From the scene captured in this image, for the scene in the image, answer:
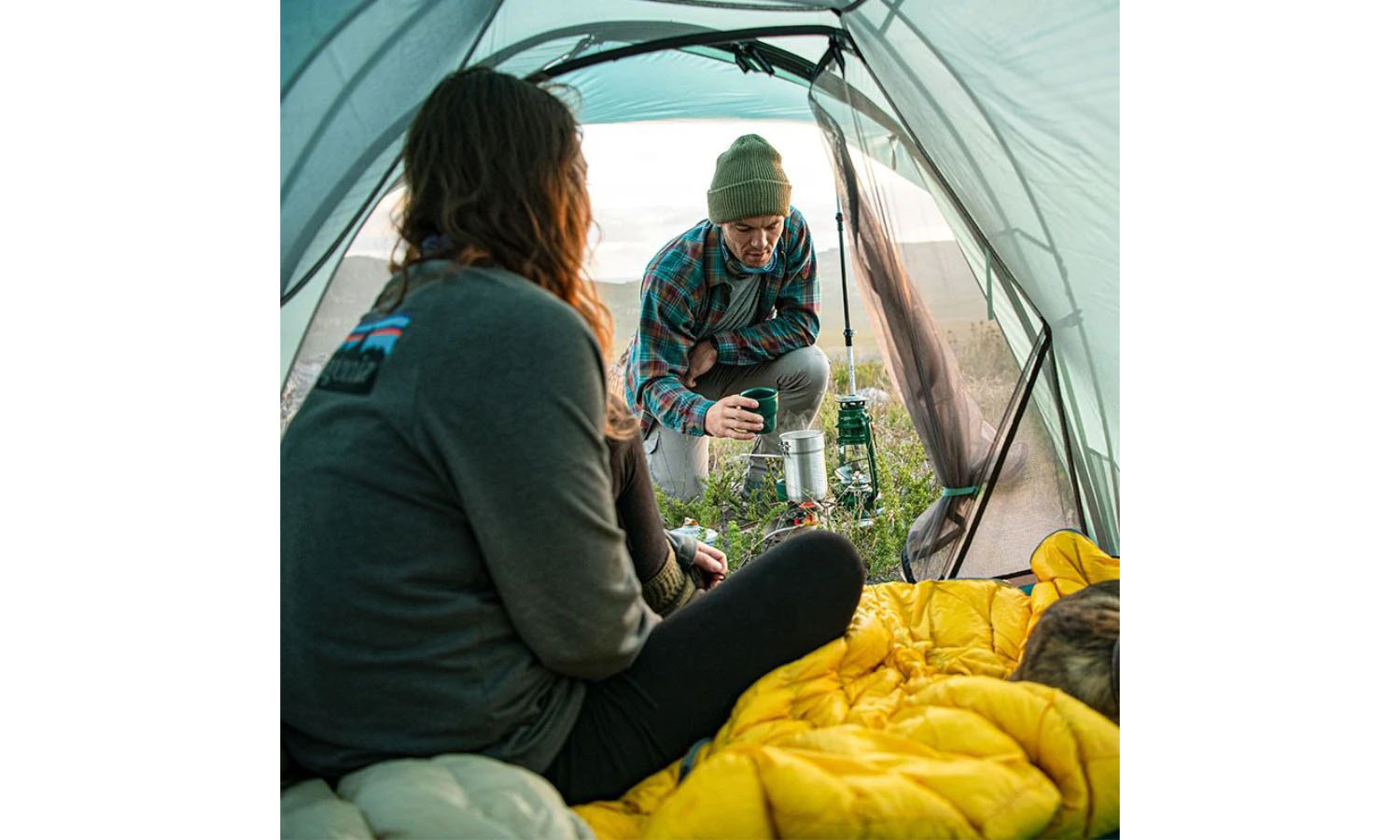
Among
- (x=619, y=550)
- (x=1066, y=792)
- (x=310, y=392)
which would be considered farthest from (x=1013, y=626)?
(x=310, y=392)

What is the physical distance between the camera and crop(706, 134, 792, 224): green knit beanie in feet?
7.07

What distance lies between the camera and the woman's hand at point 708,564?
163cm

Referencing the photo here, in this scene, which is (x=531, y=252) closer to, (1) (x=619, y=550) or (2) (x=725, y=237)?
(1) (x=619, y=550)

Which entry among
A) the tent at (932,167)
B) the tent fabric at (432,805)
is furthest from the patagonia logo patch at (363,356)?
the tent fabric at (432,805)

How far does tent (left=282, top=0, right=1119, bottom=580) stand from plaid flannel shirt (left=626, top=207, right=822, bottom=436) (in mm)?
318

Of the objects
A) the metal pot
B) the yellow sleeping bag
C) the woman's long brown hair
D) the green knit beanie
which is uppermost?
the green knit beanie

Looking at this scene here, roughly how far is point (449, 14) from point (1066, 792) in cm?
122

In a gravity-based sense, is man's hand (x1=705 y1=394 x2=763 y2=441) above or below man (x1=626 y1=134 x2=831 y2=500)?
below

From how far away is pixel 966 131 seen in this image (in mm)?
1719

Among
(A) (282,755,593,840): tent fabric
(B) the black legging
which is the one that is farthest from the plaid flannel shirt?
Result: (A) (282,755,593,840): tent fabric

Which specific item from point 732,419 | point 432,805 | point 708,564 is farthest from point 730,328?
point 432,805

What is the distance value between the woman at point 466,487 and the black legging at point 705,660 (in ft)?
0.10

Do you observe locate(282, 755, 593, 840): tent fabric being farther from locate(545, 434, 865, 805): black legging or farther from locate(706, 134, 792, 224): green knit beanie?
locate(706, 134, 792, 224): green knit beanie

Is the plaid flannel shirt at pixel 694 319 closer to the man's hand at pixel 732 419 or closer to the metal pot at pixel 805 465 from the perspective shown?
the man's hand at pixel 732 419
